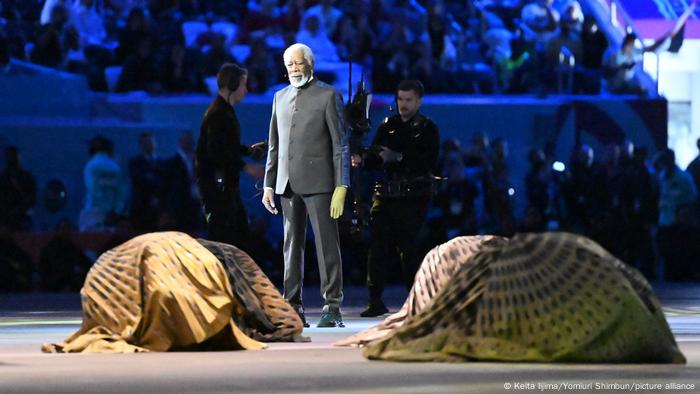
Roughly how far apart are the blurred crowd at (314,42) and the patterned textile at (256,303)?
10.4m

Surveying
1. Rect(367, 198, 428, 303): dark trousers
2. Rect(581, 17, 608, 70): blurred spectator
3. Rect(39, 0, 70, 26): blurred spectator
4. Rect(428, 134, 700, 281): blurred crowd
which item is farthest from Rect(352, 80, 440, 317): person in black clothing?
Rect(581, 17, 608, 70): blurred spectator

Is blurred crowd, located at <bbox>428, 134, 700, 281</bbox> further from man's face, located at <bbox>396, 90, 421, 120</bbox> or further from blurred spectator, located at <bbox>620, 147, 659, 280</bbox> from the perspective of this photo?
man's face, located at <bbox>396, 90, 421, 120</bbox>

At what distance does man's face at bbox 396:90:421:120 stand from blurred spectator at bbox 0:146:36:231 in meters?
6.28

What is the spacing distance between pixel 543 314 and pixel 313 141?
377 centimetres

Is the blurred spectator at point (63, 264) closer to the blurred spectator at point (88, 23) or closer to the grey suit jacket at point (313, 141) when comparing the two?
the blurred spectator at point (88, 23)

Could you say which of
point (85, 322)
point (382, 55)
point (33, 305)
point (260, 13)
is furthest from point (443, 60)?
point (85, 322)

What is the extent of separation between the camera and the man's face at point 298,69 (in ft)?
40.4

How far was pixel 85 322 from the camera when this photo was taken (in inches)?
412

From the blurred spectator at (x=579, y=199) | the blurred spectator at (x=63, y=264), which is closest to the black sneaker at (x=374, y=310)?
the blurred spectator at (x=63, y=264)

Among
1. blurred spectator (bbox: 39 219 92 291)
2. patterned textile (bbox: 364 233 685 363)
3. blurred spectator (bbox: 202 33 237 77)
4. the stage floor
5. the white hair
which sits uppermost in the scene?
blurred spectator (bbox: 202 33 237 77)

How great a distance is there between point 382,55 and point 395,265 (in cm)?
352

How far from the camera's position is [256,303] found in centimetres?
1090


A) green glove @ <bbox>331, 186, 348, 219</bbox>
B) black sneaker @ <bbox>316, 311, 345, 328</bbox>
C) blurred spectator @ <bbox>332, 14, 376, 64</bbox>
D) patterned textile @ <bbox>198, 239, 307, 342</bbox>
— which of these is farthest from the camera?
blurred spectator @ <bbox>332, 14, 376, 64</bbox>

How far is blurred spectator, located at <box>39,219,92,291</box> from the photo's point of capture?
60.8 feet
